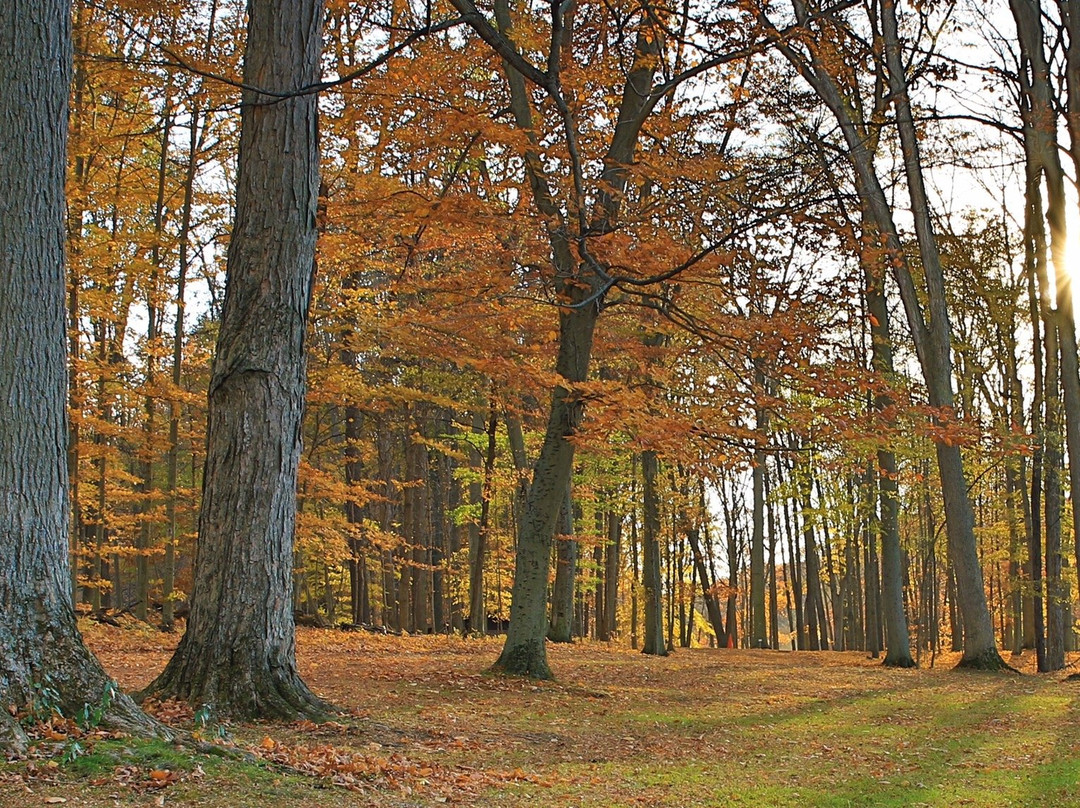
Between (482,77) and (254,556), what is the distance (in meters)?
9.43

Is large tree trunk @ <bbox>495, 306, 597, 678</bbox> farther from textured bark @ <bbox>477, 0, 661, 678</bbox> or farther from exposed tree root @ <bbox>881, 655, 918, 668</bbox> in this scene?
exposed tree root @ <bbox>881, 655, 918, 668</bbox>

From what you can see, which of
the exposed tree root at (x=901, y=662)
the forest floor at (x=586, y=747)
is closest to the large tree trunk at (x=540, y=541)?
the forest floor at (x=586, y=747)

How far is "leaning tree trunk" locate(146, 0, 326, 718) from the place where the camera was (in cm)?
602

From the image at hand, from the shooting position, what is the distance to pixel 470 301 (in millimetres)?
11148

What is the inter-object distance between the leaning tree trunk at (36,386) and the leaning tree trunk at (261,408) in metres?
1.69

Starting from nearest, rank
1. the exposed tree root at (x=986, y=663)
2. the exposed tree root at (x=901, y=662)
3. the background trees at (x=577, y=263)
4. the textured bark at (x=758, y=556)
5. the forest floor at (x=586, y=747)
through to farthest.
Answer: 1. the forest floor at (x=586, y=747)
2. the background trees at (x=577, y=263)
3. the exposed tree root at (x=986, y=663)
4. the exposed tree root at (x=901, y=662)
5. the textured bark at (x=758, y=556)

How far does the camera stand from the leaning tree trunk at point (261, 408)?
602cm

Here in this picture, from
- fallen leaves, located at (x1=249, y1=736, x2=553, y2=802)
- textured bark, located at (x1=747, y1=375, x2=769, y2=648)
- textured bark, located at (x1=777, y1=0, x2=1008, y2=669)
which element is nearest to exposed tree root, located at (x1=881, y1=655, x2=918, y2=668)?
textured bark, located at (x1=777, y1=0, x2=1008, y2=669)

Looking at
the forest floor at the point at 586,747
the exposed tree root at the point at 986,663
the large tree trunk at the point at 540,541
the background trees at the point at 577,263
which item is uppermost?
the background trees at the point at 577,263

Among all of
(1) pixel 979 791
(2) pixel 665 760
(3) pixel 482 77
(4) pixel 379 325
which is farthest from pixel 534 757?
(3) pixel 482 77

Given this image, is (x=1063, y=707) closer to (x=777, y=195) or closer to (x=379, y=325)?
(x=777, y=195)

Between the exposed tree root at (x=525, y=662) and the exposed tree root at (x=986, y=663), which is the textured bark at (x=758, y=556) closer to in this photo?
the exposed tree root at (x=986, y=663)

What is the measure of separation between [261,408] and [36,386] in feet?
6.85

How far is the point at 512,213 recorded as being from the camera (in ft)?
32.8
